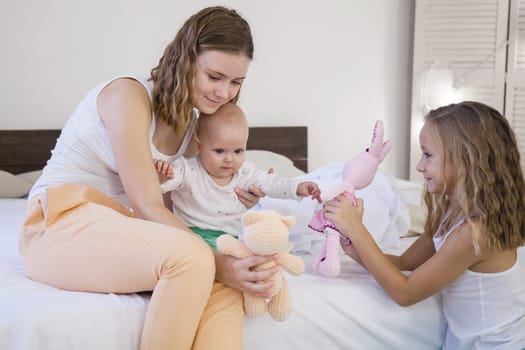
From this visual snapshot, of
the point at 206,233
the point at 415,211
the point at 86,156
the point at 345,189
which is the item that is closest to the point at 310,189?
the point at 345,189

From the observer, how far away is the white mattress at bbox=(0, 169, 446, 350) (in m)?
1.06

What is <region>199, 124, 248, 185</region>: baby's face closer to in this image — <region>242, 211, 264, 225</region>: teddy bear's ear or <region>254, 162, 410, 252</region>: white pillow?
<region>254, 162, 410, 252</region>: white pillow

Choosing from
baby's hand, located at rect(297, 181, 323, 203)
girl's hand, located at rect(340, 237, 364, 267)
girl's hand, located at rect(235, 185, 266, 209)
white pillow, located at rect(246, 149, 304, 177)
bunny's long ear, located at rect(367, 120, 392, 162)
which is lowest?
white pillow, located at rect(246, 149, 304, 177)

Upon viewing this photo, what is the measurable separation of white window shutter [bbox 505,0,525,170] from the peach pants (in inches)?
102

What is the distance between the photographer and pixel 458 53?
3.24m

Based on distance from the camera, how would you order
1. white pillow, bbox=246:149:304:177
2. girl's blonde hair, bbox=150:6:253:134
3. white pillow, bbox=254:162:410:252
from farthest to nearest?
white pillow, bbox=246:149:304:177
white pillow, bbox=254:162:410:252
girl's blonde hair, bbox=150:6:253:134

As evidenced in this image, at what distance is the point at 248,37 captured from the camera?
1.41 meters

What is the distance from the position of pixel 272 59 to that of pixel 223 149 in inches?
68.6

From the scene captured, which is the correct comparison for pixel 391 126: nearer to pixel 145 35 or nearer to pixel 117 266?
pixel 145 35

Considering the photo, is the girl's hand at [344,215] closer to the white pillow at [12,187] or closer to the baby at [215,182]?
the baby at [215,182]

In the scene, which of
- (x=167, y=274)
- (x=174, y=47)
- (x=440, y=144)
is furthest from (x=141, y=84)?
(x=440, y=144)

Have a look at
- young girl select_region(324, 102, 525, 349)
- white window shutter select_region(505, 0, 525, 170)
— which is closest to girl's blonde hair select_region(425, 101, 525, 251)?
young girl select_region(324, 102, 525, 349)

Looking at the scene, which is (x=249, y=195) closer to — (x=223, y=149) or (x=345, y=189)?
(x=223, y=149)

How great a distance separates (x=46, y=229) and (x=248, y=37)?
64cm
